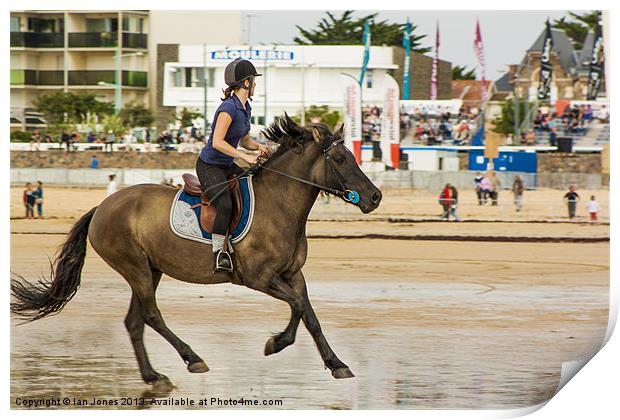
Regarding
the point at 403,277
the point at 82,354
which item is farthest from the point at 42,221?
the point at 82,354

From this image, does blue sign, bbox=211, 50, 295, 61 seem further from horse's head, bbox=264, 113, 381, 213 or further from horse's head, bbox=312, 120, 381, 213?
horse's head, bbox=312, 120, 381, 213

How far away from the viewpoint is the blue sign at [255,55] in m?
29.7

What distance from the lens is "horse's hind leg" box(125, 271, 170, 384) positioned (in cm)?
844

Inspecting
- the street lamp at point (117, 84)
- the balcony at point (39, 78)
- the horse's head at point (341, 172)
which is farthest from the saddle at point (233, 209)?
the street lamp at point (117, 84)

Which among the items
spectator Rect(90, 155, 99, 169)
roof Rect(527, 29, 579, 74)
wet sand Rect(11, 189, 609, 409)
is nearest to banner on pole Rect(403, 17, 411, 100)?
roof Rect(527, 29, 579, 74)

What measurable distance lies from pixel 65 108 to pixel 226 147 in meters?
21.3

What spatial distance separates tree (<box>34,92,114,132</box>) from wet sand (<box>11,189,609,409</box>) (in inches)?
328

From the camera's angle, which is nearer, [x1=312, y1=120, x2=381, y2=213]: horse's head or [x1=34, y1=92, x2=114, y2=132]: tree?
[x1=312, y1=120, x2=381, y2=213]: horse's head

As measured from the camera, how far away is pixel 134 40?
30.8 meters

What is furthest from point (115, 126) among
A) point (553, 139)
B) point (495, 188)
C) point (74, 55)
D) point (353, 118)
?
point (553, 139)

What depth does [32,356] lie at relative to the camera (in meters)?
9.48

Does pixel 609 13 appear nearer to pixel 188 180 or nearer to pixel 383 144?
pixel 188 180

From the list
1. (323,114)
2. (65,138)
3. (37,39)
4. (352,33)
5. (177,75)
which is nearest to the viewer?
(37,39)

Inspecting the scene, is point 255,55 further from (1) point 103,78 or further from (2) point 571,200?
(2) point 571,200
